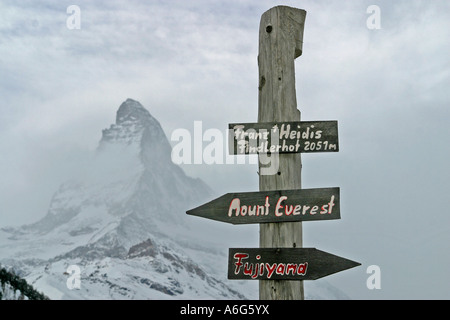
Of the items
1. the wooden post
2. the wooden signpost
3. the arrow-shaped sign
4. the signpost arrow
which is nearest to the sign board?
the wooden signpost

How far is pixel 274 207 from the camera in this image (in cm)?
883

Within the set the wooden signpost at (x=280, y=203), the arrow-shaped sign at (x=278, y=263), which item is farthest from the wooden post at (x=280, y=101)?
the arrow-shaped sign at (x=278, y=263)

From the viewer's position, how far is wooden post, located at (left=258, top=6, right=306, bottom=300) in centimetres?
884

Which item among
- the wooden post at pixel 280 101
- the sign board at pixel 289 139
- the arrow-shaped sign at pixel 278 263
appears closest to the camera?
the arrow-shaped sign at pixel 278 263

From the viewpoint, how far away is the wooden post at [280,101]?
8.84m

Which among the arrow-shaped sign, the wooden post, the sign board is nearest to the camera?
the arrow-shaped sign

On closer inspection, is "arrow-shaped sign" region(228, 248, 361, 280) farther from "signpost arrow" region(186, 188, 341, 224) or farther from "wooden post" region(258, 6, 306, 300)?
"signpost arrow" region(186, 188, 341, 224)

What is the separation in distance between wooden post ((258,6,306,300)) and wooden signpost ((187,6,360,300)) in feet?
0.05

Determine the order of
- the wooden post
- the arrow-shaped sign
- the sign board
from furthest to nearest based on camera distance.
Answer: the sign board
the wooden post
the arrow-shaped sign

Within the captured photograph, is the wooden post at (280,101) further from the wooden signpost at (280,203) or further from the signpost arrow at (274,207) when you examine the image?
the signpost arrow at (274,207)

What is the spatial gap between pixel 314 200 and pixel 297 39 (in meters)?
2.66
